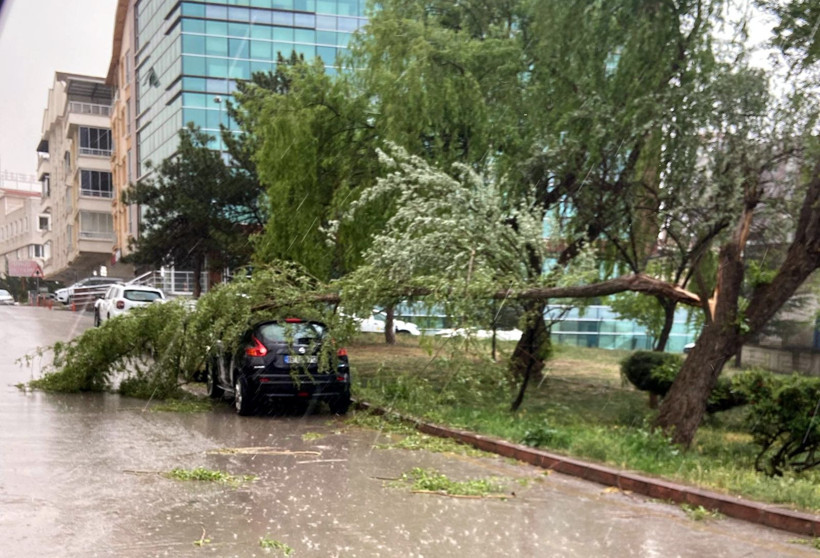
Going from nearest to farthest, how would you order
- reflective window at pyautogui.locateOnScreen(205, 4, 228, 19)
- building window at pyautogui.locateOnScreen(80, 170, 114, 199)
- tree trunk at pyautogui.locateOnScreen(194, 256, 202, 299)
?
tree trunk at pyautogui.locateOnScreen(194, 256, 202, 299), reflective window at pyautogui.locateOnScreen(205, 4, 228, 19), building window at pyautogui.locateOnScreen(80, 170, 114, 199)

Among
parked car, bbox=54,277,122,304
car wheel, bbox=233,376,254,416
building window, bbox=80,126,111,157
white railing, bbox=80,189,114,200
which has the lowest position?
car wheel, bbox=233,376,254,416

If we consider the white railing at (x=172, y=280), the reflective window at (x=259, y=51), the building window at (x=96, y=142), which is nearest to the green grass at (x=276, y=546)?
the white railing at (x=172, y=280)

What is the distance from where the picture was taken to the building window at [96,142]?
56719mm

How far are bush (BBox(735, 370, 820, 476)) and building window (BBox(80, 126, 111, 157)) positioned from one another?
55.8 m

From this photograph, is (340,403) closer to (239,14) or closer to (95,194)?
(239,14)

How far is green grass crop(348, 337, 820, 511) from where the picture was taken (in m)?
8.20

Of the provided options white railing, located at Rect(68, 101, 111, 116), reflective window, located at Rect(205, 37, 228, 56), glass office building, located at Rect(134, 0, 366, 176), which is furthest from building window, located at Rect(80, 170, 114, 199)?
reflective window, located at Rect(205, 37, 228, 56)

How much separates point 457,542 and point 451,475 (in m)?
2.48

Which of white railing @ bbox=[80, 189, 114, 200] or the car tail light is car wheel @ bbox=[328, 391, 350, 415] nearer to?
the car tail light

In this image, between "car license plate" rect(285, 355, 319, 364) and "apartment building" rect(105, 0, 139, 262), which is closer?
"car license plate" rect(285, 355, 319, 364)

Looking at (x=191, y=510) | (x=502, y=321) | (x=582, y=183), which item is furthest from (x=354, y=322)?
(x=191, y=510)

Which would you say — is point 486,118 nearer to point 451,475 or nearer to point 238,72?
point 451,475

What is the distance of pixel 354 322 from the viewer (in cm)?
1202

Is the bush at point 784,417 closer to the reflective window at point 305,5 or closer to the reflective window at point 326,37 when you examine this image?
the reflective window at point 326,37
